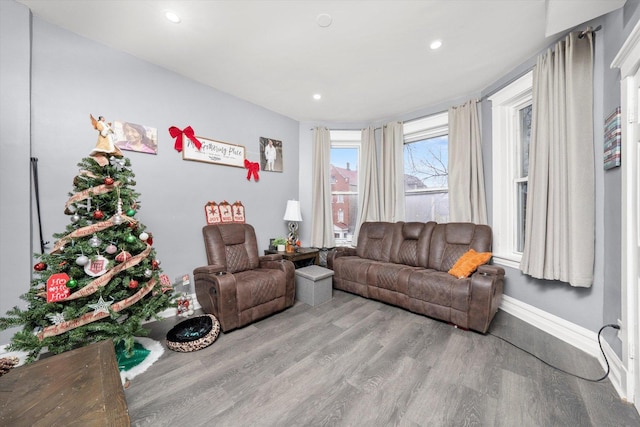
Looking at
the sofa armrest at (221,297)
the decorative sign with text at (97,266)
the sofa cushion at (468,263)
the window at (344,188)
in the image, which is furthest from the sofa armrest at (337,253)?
the decorative sign with text at (97,266)

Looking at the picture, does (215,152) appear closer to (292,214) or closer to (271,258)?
(292,214)

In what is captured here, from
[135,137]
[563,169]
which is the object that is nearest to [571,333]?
[563,169]

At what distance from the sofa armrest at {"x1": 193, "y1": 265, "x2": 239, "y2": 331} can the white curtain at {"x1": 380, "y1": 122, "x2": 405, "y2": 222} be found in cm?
255

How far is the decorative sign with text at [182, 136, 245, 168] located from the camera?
8.96ft

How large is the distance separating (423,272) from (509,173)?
1588 millimetres

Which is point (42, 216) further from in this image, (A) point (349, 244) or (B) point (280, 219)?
(A) point (349, 244)

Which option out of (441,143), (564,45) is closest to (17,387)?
(564,45)

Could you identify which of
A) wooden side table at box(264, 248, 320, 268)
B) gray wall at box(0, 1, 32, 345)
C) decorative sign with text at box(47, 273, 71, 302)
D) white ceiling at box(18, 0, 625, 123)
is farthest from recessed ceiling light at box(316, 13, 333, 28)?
decorative sign with text at box(47, 273, 71, 302)

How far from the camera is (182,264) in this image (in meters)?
2.67

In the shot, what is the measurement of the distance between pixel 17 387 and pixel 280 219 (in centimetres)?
291

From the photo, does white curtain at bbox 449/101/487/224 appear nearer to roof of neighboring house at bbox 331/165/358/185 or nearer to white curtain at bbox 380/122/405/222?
white curtain at bbox 380/122/405/222

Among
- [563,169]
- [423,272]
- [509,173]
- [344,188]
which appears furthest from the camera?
[344,188]

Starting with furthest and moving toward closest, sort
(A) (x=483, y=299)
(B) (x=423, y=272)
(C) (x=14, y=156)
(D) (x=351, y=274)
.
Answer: (D) (x=351, y=274), (B) (x=423, y=272), (A) (x=483, y=299), (C) (x=14, y=156)

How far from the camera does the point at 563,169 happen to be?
196 centimetres
